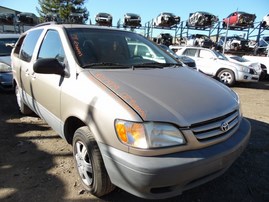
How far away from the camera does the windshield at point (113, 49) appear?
3.09 metres

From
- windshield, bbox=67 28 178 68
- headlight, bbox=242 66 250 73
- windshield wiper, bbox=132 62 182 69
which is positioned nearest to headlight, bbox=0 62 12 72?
windshield, bbox=67 28 178 68

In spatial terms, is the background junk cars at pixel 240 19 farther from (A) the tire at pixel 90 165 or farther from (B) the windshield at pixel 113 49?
(A) the tire at pixel 90 165

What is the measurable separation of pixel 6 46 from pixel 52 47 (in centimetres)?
517

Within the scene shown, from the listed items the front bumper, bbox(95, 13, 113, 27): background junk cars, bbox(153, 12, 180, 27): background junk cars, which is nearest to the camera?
the front bumper

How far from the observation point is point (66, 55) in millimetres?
3027

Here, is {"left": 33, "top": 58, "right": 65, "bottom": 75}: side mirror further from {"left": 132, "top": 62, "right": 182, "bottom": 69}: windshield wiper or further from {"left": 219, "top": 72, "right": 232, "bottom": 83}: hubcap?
{"left": 219, "top": 72, "right": 232, "bottom": 83}: hubcap

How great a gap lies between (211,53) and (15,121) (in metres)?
8.99

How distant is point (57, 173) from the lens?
317 cm

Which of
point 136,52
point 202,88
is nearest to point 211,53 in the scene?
point 136,52

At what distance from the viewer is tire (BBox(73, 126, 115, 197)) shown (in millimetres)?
2428

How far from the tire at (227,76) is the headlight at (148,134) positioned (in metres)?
9.18

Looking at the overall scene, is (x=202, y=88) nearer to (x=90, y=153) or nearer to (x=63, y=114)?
(x=90, y=153)

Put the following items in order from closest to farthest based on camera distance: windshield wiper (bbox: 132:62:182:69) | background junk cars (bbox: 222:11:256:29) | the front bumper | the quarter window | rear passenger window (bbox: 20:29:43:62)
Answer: the front bumper
windshield wiper (bbox: 132:62:182:69)
rear passenger window (bbox: 20:29:43:62)
the quarter window
background junk cars (bbox: 222:11:256:29)

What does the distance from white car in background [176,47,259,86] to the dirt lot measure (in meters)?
6.31
